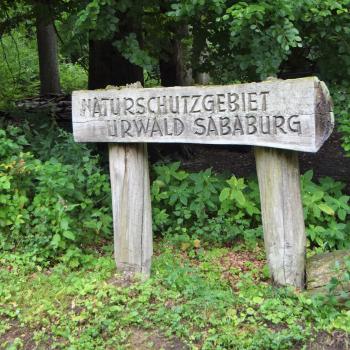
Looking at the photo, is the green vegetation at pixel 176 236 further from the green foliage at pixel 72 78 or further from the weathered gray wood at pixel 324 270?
the green foliage at pixel 72 78

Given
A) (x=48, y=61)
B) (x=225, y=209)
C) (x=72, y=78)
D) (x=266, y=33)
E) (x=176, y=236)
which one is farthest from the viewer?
(x=72, y=78)

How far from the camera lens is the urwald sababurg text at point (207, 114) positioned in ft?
10.7

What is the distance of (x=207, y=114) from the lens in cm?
355

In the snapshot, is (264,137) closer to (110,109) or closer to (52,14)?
(110,109)

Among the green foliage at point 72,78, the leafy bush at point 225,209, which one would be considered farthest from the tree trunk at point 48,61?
the leafy bush at point 225,209

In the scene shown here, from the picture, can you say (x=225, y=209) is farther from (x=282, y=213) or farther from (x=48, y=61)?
(x=48, y=61)

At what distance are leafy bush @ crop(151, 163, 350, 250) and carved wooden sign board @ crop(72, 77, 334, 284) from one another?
859 millimetres

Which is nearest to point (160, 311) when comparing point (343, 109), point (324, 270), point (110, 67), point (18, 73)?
point (324, 270)

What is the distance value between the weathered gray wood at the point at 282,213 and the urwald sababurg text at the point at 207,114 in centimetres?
22

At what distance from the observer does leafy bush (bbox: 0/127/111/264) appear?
4.36 meters

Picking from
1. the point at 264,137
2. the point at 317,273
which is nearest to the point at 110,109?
the point at 264,137

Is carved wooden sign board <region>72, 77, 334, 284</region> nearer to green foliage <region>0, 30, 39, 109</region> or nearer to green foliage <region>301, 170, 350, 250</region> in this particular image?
green foliage <region>301, 170, 350, 250</region>

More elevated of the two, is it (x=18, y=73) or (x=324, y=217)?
(x=18, y=73)

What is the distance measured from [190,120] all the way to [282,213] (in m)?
0.88
